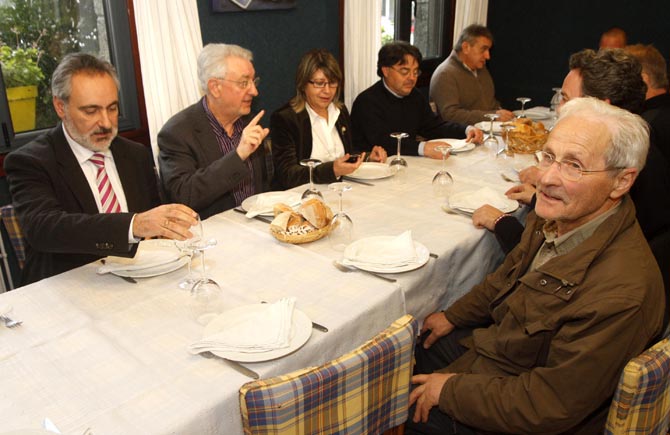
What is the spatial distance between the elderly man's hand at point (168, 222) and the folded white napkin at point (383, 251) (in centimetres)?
56

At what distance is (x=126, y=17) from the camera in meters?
3.61

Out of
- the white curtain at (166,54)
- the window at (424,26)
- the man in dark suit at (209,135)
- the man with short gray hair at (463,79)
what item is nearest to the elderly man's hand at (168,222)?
the man in dark suit at (209,135)

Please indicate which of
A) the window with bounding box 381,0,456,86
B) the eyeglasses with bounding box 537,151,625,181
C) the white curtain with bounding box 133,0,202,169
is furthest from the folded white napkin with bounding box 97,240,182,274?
the window with bounding box 381,0,456,86

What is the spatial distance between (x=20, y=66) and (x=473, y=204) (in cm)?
269

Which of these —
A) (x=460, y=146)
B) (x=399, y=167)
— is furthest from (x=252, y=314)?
(x=460, y=146)

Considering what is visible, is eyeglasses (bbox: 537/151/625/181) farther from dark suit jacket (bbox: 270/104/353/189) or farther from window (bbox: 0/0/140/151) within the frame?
window (bbox: 0/0/140/151)

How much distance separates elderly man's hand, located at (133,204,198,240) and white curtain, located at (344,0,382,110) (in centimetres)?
350

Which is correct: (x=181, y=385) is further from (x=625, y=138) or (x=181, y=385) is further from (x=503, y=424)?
(x=625, y=138)

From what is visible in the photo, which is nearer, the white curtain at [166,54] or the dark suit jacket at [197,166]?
the dark suit jacket at [197,166]

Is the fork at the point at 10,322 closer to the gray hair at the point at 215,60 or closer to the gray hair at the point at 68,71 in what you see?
the gray hair at the point at 68,71

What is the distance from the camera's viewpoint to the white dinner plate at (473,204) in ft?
8.50

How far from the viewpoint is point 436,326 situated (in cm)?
224

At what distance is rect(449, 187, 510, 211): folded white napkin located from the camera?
2.62 m

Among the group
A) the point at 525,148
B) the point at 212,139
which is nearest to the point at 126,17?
the point at 212,139
